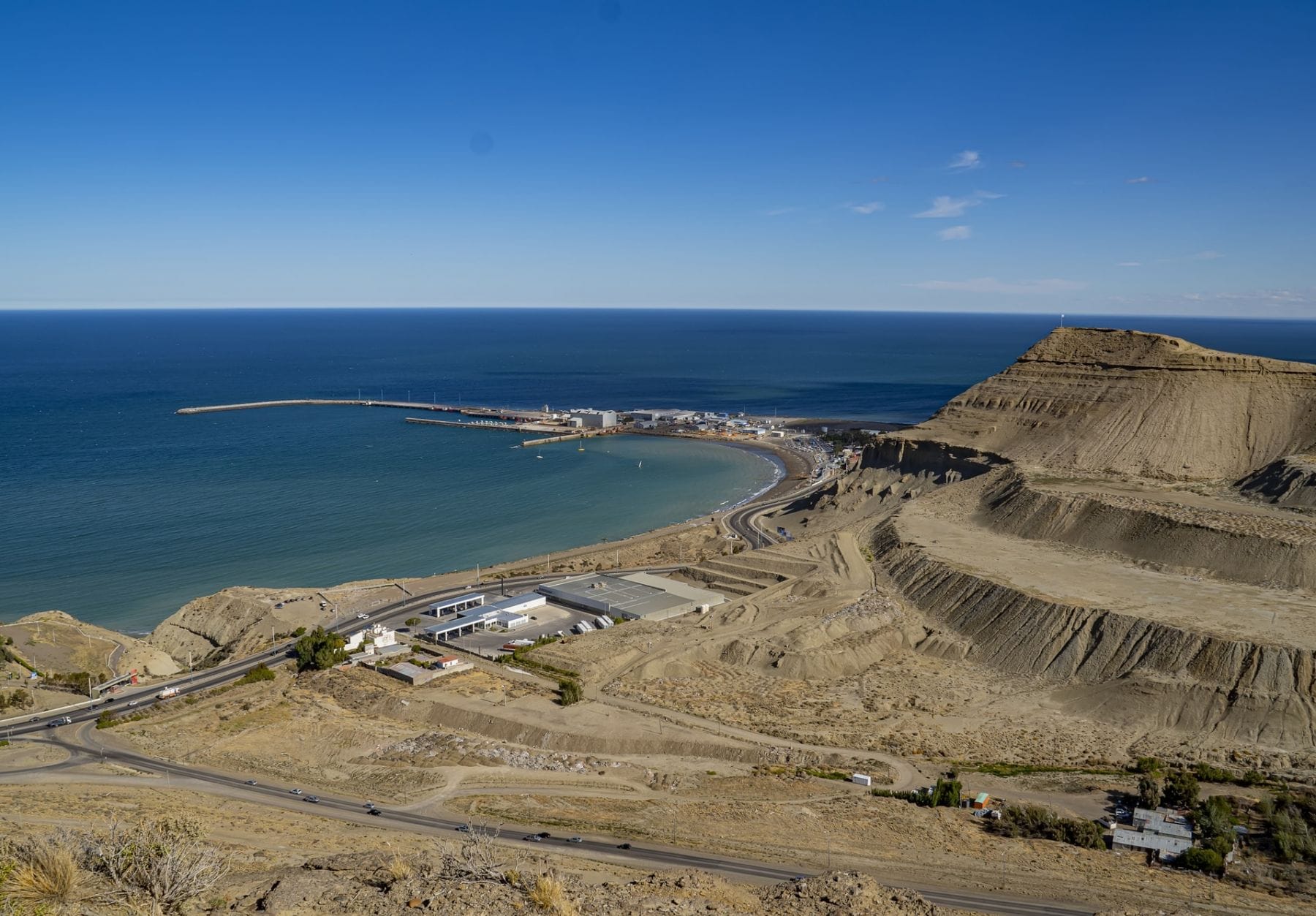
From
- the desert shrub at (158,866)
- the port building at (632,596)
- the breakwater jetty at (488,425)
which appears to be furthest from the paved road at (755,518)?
the desert shrub at (158,866)

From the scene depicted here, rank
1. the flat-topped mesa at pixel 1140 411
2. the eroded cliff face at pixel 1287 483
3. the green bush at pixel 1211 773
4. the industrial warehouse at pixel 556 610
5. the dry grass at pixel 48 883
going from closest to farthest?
the dry grass at pixel 48 883, the green bush at pixel 1211 773, the industrial warehouse at pixel 556 610, the eroded cliff face at pixel 1287 483, the flat-topped mesa at pixel 1140 411

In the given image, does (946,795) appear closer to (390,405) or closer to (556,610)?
(556,610)

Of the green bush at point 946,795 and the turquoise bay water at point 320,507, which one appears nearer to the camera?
the green bush at point 946,795

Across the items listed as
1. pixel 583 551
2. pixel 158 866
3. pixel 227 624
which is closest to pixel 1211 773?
pixel 158 866

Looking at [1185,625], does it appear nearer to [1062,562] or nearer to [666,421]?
[1062,562]

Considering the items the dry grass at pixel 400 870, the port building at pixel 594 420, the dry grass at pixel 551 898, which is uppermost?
the port building at pixel 594 420

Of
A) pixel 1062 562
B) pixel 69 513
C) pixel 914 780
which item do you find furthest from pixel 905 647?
pixel 69 513

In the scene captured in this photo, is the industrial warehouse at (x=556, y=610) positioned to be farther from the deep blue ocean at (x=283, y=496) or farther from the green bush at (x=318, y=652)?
the deep blue ocean at (x=283, y=496)
